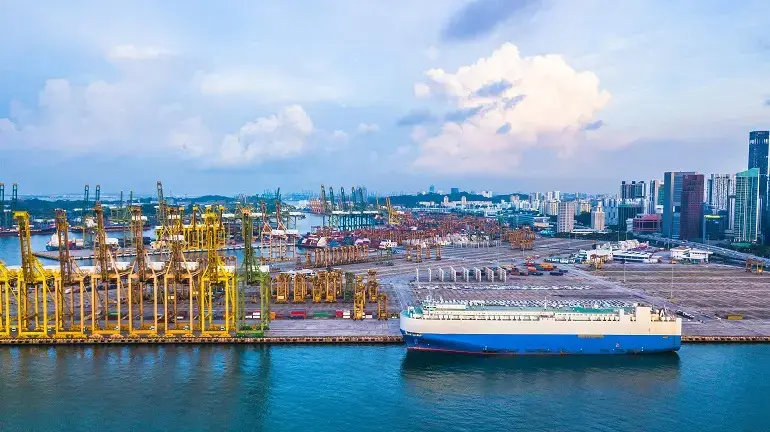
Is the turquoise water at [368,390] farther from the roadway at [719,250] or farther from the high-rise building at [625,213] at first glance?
the high-rise building at [625,213]

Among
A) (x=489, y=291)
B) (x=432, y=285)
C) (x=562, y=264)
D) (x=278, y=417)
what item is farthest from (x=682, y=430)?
(x=562, y=264)

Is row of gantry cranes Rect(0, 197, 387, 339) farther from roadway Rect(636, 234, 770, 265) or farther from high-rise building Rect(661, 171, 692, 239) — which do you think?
high-rise building Rect(661, 171, 692, 239)

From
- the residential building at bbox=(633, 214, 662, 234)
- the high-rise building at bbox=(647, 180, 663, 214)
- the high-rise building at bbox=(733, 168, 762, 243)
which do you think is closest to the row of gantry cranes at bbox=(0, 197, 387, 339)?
the high-rise building at bbox=(733, 168, 762, 243)

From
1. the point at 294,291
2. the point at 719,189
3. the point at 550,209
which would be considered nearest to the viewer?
the point at 294,291

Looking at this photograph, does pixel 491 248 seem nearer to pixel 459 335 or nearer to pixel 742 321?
pixel 742 321

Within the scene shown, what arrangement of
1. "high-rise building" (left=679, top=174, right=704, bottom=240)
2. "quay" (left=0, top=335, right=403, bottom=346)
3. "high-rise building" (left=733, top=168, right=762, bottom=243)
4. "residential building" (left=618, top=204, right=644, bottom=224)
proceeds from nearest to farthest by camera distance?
"quay" (left=0, top=335, right=403, bottom=346)
"high-rise building" (left=733, top=168, right=762, bottom=243)
"high-rise building" (left=679, top=174, right=704, bottom=240)
"residential building" (left=618, top=204, right=644, bottom=224)

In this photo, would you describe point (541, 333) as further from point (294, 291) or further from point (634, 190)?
point (634, 190)

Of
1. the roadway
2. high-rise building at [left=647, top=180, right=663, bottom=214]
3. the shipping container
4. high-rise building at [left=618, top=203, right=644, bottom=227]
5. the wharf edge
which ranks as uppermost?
high-rise building at [left=647, top=180, right=663, bottom=214]

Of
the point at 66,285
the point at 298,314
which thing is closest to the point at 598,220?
the point at 298,314
